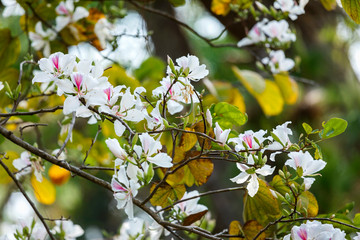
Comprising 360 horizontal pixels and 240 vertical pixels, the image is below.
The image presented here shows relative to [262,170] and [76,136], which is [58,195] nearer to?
[76,136]

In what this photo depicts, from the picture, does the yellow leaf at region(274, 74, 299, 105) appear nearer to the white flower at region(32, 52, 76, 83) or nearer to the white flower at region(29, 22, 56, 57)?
the white flower at region(29, 22, 56, 57)

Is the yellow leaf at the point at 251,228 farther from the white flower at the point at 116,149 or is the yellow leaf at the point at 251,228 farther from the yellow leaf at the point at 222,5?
the yellow leaf at the point at 222,5

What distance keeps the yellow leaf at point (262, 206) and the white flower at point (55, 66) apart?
296mm

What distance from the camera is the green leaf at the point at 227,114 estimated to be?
0.65 m

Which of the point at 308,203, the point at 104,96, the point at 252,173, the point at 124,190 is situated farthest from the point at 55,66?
the point at 308,203

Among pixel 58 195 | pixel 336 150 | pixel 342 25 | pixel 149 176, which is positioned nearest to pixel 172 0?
pixel 149 176

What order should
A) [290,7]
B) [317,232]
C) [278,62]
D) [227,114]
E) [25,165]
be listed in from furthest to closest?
1. [278,62]
2. [290,7]
3. [25,165]
4. [227,114]
5. [317,232]

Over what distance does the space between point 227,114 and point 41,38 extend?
522 mm

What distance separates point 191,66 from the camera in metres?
0.59

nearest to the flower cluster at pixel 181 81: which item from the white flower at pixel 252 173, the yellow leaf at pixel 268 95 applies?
the white flower at pixel 252 173

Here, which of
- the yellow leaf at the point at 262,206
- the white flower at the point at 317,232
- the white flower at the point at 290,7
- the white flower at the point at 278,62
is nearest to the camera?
the white flower at the point at 317,232

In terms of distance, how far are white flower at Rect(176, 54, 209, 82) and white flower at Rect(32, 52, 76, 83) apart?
0.13 m

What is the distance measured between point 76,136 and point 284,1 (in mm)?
566

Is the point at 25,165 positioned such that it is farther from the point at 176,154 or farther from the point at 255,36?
the point at 255,36
